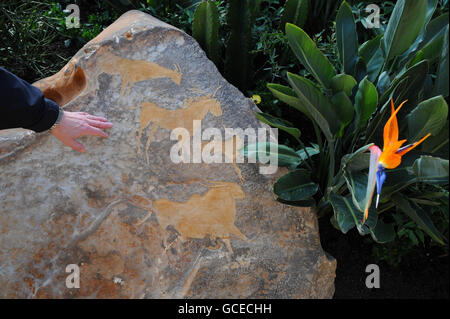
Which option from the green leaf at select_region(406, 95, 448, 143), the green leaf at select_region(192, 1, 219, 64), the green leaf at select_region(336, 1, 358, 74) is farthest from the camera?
the green leaf at select_region(192, 1, 219, 64)

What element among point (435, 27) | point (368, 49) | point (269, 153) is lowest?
point (269, 153)

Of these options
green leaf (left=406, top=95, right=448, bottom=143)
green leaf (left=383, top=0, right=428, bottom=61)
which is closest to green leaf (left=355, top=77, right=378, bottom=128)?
green leaf (left=406, top=95, right=448, bottom=143)

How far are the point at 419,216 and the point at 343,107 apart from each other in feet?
1.41

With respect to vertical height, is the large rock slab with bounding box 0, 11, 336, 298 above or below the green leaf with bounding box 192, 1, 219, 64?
below

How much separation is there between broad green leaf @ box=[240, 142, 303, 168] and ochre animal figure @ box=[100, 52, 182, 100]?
39 cm

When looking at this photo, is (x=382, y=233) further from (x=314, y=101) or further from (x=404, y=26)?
(x=404, y=26)

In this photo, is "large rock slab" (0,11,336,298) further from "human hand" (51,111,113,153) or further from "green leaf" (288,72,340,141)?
"green leaf" (288,72,340,141)

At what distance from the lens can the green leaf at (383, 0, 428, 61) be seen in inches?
61.5

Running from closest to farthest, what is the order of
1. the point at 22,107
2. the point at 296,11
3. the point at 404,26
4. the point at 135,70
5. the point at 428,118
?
1. the point at 428,118
2. the point at 22,107
3. the point at 404,26
4. the point at 135,70
5. the point at 296,11

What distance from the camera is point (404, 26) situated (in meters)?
1.59

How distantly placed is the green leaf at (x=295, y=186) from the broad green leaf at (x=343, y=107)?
0.72 feet

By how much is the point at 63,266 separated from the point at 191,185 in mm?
505

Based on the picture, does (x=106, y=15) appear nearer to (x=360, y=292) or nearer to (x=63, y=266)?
(x=63, y=266)

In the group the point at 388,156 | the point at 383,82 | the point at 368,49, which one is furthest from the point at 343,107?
the point at 388,156
